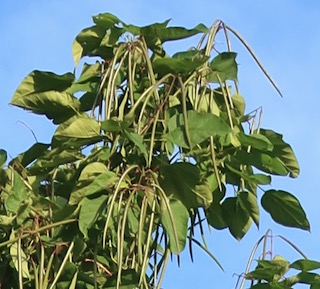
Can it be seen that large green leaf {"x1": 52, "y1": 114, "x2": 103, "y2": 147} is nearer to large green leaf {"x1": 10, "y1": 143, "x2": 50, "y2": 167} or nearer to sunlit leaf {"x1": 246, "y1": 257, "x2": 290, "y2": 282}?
large green leaf {"x1": 10, "y1": 143, "x2": 50, "y2": 167}

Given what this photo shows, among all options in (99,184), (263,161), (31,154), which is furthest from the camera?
(31,154)

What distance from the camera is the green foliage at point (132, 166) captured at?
1.26 meters

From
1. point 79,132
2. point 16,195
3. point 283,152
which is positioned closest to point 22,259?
point 16,195

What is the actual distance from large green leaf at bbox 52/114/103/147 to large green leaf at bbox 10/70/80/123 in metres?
0.06

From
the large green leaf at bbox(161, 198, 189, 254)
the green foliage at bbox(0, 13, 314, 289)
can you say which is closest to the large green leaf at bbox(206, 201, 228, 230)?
the green foliage at bbox(0, 13, 314, 289)

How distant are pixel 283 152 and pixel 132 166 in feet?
0.84

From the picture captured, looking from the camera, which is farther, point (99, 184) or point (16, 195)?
point (16, 195)

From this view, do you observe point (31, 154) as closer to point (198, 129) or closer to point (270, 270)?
point (198, 129)

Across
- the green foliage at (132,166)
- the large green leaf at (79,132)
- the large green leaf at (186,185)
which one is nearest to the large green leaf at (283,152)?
the green foliage at (132,166)

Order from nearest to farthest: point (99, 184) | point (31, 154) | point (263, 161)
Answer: point (99, 184)
point (263, 161)
point (31, 154)

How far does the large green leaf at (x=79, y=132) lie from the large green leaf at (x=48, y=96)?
6 centimetres

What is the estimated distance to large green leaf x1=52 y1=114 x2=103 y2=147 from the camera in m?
1.32

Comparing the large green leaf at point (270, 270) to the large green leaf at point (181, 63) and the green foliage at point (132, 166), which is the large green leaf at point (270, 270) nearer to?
the green foliage at point (132, 166)

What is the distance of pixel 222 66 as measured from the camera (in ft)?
4.54
